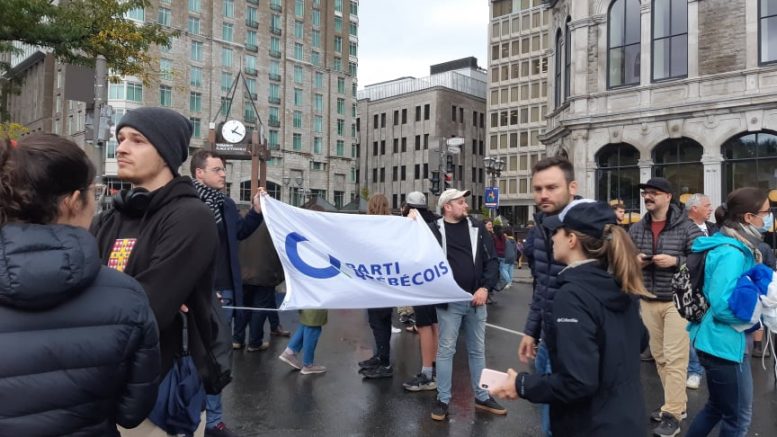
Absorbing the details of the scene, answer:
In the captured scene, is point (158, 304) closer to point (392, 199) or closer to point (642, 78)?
point (642, 78)

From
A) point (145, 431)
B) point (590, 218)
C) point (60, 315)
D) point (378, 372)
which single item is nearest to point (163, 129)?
point (60, 315)

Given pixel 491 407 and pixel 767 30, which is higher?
pixel 767 30

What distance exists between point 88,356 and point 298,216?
13.0 feet

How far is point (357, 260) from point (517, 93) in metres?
74.3

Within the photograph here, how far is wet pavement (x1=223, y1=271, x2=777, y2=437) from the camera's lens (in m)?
5.29

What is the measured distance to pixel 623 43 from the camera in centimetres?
2728

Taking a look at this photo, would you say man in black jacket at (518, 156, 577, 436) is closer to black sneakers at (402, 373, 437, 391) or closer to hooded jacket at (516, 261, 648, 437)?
hooded jacket at (516, 261, 648, 437)

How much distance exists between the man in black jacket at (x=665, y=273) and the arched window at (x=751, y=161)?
21184 millimetres

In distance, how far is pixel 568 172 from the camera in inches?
166

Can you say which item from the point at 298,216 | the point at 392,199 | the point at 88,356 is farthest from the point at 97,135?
the point at 392,199

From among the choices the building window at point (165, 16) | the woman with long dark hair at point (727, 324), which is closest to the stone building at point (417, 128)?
the building window at point (165, 16)

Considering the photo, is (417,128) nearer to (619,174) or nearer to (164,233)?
(619,174)

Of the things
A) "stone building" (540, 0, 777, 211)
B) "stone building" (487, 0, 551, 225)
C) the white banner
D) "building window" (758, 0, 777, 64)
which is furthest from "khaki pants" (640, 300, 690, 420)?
"stone building" (487, 0, 551, 225)

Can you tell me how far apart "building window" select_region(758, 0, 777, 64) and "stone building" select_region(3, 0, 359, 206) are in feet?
159
